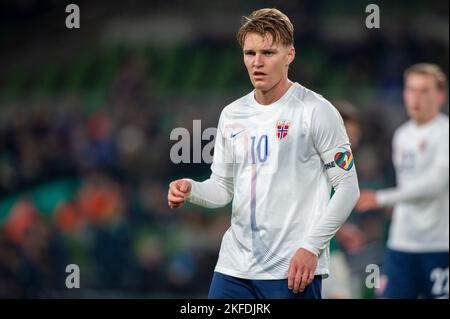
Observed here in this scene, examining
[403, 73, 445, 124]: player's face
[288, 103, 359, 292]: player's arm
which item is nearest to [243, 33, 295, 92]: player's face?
[288, 103, 359, 292]: player's arm

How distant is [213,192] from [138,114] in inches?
307

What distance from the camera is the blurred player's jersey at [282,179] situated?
13.4ft

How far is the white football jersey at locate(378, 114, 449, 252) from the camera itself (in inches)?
277

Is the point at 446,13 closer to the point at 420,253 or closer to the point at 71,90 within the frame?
the point at 71,90

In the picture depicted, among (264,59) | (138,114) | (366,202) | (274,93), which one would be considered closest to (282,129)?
(274,93)

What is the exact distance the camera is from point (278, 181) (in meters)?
4.12

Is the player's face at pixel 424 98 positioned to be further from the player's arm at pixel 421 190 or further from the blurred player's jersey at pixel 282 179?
the blurred player's jersey at pixel 282 179

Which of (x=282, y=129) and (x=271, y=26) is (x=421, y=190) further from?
(x=271, y=26)

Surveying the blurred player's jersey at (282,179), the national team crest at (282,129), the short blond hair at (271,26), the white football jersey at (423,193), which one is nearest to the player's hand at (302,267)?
the blurred player's jersey at (282,179)

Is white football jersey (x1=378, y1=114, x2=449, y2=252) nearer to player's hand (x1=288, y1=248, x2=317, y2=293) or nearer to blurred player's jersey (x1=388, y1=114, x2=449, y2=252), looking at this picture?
blurred player's jersey (x1=388, y1=114, x2=449, y2=252)

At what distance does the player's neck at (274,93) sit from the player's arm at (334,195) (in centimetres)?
24

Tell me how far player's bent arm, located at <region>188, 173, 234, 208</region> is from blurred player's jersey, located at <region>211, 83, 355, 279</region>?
136 millimetres

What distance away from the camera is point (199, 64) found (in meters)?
13.0
